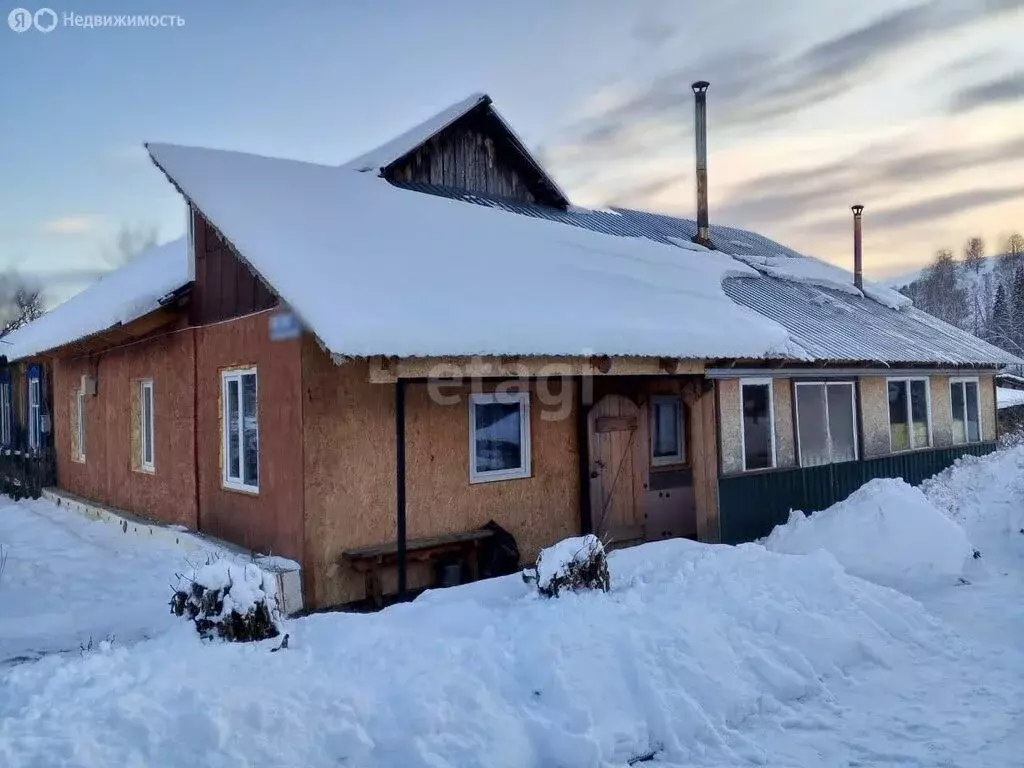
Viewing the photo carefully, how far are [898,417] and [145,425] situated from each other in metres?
12.6

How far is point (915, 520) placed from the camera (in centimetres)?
931

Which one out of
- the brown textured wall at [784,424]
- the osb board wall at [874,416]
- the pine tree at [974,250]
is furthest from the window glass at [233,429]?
the pine tree at [974,250]

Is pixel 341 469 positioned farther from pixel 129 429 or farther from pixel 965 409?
pixel 965 409

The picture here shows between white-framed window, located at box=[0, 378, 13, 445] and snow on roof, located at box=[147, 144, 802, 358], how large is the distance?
1351 centimetres

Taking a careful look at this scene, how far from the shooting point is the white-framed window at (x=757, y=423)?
35.4 ft

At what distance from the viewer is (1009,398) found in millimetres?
26906

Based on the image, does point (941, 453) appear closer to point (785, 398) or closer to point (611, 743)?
point (785, 398)

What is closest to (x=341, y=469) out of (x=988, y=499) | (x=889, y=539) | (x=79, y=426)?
(x=889, y=539)

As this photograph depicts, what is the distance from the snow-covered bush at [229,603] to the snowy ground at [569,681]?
6.4 inches

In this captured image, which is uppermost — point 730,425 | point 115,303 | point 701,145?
point 701,145

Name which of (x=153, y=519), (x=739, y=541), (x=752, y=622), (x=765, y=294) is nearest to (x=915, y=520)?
(x=739, y=541)

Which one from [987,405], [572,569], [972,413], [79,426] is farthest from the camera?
[987,405]

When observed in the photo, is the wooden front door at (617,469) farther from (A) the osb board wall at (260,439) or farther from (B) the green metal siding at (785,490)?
(A) the osb board wall at (260,439)

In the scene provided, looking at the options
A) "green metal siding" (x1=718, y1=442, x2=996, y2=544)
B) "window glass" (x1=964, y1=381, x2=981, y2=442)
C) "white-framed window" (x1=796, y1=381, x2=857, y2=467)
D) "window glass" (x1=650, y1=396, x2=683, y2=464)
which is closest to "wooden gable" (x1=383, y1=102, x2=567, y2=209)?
"window glass" (x1=650, y1=396, x2=683, y2=464)
